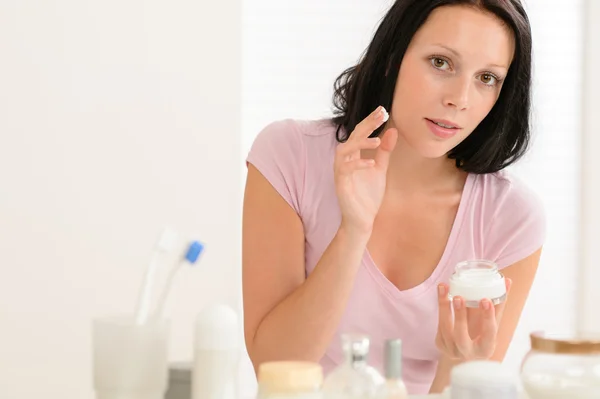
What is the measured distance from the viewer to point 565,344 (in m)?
0.99

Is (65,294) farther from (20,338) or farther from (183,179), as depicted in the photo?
(183,179)

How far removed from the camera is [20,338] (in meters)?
2.56

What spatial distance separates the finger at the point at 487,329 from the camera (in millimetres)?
1160

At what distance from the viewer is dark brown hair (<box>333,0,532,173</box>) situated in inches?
55.7

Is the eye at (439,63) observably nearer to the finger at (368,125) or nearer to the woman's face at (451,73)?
the woman's face at (451,73)

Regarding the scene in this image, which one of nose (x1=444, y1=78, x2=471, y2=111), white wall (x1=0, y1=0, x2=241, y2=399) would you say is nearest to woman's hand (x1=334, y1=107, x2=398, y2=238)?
nose (x1=444, y1=78, x2=471, y2=111)

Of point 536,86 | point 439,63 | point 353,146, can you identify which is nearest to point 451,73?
point 439,63

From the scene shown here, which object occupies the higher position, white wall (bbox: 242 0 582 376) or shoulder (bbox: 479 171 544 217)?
white wall (bbox: 242 0 582 376)

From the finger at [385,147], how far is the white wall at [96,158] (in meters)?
1.36

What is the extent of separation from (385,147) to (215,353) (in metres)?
0.52

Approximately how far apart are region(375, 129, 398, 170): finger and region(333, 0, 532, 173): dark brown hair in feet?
0.46

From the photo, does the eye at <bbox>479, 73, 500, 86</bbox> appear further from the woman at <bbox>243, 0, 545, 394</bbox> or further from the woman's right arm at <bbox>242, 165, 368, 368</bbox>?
the woman's right arm at <bbox>242, 165, 368, 368</bbox>

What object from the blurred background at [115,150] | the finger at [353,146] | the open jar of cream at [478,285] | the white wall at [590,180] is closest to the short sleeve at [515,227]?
the open jar of cream at [478,285]

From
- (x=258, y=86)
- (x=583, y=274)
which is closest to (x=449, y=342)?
(x=258, y=86)
